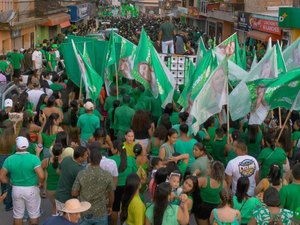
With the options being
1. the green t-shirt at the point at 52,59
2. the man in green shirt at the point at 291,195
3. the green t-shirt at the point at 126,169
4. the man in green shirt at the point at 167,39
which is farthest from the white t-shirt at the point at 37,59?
the man in green shirt at the point at 291,195

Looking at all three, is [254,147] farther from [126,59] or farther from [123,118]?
[126,59]

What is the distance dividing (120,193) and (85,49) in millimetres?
6352

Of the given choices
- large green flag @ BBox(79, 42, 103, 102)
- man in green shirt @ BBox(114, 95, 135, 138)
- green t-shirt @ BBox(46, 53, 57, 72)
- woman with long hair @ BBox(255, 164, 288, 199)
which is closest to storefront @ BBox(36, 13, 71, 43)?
green t-shirt @ BBox(46, 53, 57, 72)

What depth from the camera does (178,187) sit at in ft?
22.2

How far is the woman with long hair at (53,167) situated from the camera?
781 centimetres

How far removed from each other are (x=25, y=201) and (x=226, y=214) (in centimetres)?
272

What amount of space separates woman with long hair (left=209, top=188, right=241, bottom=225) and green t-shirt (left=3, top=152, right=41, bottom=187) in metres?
2.39

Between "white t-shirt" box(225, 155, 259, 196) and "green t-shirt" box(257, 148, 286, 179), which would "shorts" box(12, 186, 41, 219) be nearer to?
"white t-shirt" box(225, 155, 259, 196)

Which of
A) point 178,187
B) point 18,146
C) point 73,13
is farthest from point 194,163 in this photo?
point 73,13

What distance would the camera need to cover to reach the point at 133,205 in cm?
641

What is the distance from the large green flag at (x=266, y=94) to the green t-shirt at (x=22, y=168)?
150 inches

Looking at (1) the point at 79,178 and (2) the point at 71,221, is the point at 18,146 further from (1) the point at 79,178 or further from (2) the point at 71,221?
(2) the point at 71,221

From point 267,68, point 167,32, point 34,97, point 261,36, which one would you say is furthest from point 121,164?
point 261,36

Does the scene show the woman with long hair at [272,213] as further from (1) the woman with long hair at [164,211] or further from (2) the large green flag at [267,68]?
(2) the large green flag at [267,68]
